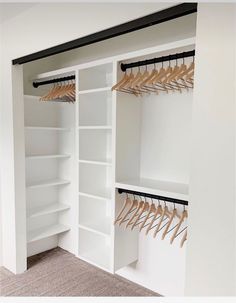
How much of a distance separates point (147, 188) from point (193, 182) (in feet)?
2.43

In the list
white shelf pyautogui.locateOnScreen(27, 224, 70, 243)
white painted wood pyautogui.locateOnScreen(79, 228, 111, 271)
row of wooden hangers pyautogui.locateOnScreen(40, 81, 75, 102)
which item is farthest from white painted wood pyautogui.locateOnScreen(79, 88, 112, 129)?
white shelf pyautogui.locateOnScreen(27, 224, 70, 243)

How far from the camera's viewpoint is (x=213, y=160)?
117 centimetres

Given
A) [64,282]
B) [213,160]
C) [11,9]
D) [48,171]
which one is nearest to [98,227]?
[64,282]

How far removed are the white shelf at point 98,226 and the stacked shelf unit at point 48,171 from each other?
677 mm

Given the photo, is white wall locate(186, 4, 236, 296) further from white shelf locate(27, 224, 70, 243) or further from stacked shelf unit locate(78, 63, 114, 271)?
white shelf locate(27, 224, 70, 243)

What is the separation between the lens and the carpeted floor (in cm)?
234

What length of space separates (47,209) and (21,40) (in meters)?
1.89

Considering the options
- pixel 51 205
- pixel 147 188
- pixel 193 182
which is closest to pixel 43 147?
pixel 51 205

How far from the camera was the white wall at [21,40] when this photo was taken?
1624 mm

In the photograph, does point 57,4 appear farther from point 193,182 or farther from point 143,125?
point 193,182

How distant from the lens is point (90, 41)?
1.78m

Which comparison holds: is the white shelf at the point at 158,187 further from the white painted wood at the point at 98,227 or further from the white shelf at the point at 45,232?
the white shelf at the point at 45,232

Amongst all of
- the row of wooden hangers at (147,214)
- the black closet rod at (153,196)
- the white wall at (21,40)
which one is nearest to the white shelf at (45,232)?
the white wall at (21,40)

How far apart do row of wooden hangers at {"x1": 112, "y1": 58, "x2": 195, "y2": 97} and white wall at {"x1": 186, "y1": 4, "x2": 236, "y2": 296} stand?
612mm
